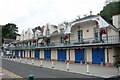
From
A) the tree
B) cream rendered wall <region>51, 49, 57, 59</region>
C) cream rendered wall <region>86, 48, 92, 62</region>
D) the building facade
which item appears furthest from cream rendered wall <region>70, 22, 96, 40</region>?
the tree

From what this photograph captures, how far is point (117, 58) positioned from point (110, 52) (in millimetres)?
1623

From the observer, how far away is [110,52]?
1562 centimetres

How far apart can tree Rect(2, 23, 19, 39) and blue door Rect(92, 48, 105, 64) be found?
59017 mm

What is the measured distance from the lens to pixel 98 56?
55.1 ft

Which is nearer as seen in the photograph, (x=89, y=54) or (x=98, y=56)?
(x=98, y=56)

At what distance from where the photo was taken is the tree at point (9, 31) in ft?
215

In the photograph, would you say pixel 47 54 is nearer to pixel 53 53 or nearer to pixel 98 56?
pixel 53 53

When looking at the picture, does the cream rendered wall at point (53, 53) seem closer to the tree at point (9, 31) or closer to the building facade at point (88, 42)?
the building facade at point (88, 42)

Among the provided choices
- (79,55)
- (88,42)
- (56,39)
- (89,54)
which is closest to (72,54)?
(79,55)

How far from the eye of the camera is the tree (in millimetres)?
65562

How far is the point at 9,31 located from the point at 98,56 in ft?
208

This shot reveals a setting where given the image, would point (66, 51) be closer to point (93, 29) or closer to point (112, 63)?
point (93, 29)

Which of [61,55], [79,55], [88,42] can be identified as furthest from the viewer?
[61,55]

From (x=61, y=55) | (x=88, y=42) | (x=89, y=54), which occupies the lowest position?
(x=61, y=55)
